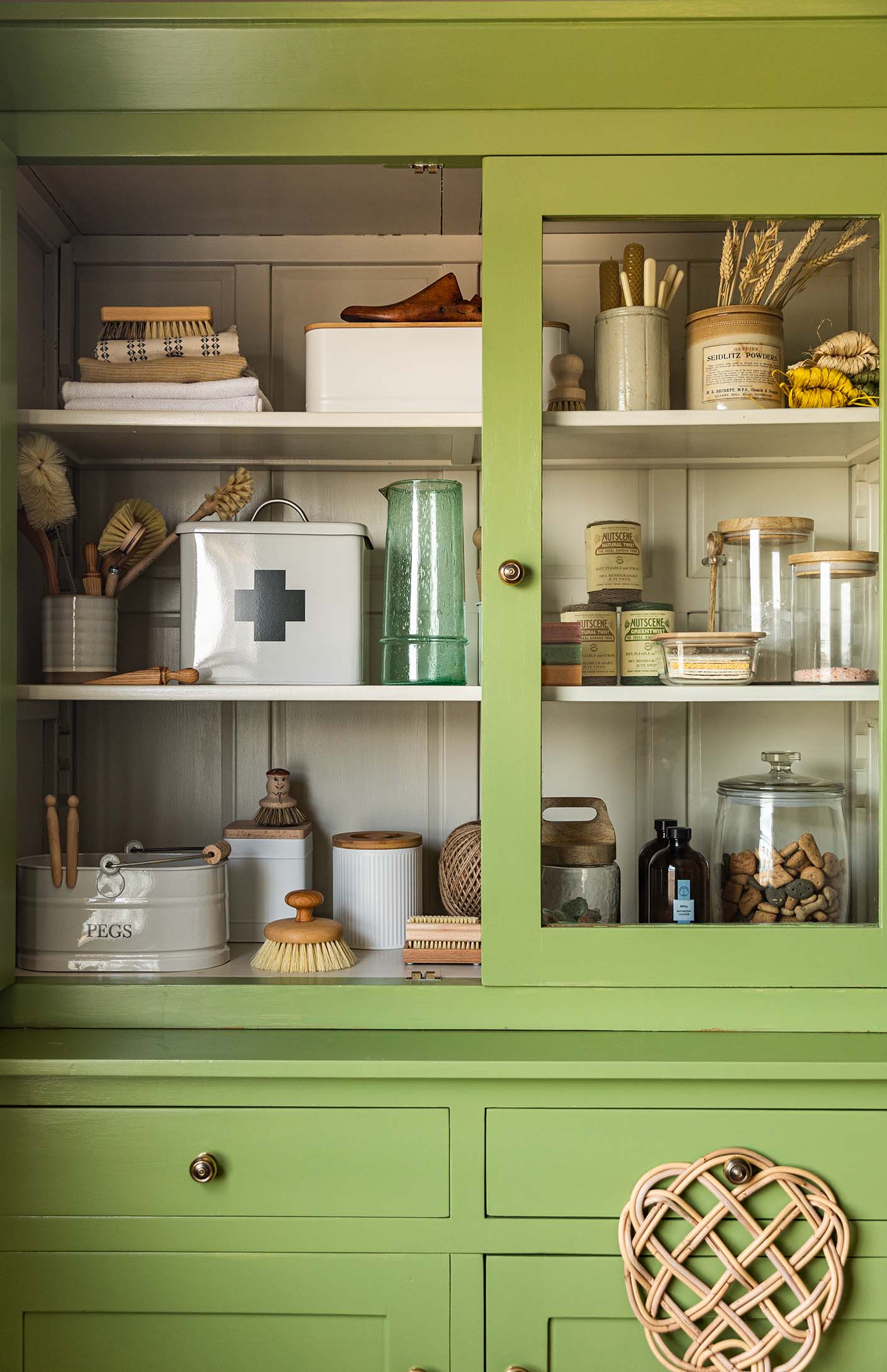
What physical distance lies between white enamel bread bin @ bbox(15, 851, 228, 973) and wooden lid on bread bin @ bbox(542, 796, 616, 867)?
0.49 metres

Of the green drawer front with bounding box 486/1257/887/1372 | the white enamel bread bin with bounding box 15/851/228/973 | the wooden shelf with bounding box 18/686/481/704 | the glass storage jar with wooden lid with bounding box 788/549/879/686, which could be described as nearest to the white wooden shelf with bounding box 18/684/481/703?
the wooden shelf with bounding box 18/686/481/704

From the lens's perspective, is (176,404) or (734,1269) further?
(176,404)

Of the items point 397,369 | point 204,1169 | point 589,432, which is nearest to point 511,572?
point 589,432

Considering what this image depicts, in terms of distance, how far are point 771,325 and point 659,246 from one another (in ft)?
0.60

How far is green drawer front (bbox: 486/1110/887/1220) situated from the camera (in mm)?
1244

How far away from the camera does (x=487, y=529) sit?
4.40 ft

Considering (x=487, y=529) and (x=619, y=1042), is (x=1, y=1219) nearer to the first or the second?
(x=619, y=1042)

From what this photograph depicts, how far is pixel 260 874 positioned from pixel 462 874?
31 centimetres

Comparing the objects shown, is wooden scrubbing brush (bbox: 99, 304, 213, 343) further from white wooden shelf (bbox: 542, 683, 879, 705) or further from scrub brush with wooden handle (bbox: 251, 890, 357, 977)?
scrub brush with wooden handle (bbox: 251, 890, 357, 977)

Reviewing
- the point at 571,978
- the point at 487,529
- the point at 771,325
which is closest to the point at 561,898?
the point at 571,978

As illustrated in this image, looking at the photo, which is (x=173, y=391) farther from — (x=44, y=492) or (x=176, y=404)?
(x=44, y=492)

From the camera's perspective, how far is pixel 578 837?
1.40 m

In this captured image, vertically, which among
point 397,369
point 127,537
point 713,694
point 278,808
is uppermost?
point 397,369

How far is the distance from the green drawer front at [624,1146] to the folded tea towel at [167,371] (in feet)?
3.48
